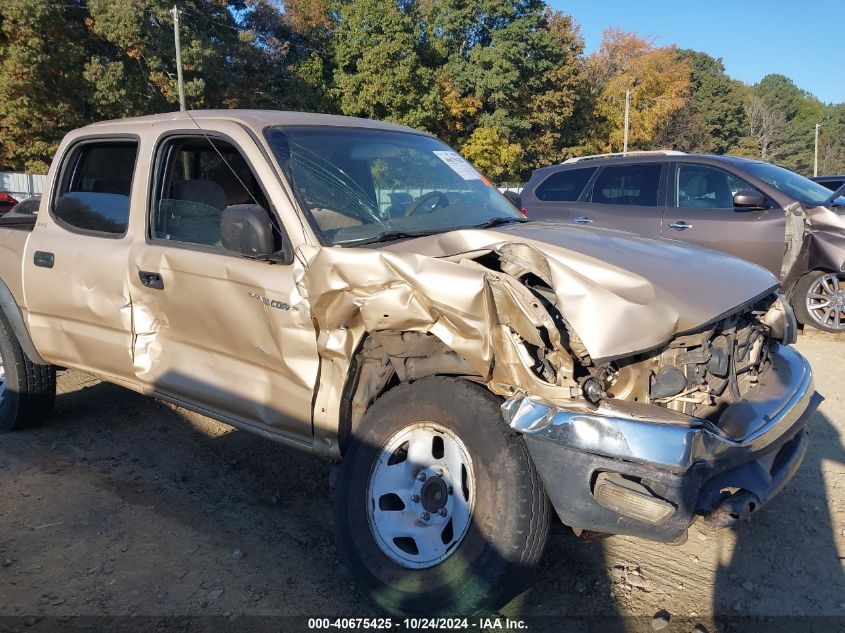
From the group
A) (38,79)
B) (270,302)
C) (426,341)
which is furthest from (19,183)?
(426,341)

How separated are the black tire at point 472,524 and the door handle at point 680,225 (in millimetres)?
5501

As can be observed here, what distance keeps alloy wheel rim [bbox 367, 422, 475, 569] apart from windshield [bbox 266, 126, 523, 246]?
3.19ft

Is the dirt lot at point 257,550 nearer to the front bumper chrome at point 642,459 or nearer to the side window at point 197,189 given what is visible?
the front bumper chrome at point 642,459

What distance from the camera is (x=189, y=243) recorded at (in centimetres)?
349

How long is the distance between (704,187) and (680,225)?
53cm

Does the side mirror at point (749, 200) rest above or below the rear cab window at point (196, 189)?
above

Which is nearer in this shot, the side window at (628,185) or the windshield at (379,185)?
the windshield at (379,185)

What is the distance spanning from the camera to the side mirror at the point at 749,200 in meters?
6.68

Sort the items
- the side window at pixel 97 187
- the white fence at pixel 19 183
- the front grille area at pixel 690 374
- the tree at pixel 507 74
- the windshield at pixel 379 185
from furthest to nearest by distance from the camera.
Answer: the tree at pixel 507 74, the white fence at pixel 19 183, the side window at pixel 97 187, the windshield at pixel 379 185, the front grille area at pixel 690 374

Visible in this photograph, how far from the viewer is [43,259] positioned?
13.5 feet

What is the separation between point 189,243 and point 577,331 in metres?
2.17

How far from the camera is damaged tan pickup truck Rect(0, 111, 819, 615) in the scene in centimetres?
231

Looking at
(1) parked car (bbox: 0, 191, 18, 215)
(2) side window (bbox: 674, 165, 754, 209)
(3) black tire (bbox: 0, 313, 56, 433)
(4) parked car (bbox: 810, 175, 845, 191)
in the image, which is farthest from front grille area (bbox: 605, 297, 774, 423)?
(1) parked car (bbox: 0, 191, 18, 215)

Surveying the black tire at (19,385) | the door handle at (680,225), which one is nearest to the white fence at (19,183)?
the black tire at (19,385)
